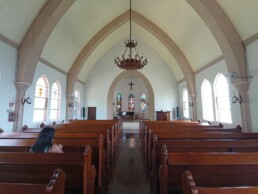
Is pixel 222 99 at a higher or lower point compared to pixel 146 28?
lower

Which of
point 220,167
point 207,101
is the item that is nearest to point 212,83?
point 207,101

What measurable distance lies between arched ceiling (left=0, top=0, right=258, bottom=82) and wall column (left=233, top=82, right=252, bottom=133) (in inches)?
64.0

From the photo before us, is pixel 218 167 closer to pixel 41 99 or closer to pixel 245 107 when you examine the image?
pixel 245 107

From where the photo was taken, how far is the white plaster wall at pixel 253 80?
17.2 ft

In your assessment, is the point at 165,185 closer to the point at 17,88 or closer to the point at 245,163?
the point at 245,163

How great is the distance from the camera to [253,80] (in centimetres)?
538

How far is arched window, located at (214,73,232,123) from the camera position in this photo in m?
7.10

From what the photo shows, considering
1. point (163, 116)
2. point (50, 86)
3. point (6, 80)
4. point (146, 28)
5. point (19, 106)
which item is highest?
point (146, 28)

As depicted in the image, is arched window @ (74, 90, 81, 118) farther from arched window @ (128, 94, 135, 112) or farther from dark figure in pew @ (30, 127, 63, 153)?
dark figure in pew @ (30, 127, 63, 153)

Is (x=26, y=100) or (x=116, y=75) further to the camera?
(x=116, y=75)

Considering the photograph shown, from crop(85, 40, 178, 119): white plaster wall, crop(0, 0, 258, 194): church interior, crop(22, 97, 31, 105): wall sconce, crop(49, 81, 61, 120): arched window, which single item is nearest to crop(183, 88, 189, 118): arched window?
crop(0, 0, 258, 194): church interior

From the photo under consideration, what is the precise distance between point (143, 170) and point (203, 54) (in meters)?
6.80

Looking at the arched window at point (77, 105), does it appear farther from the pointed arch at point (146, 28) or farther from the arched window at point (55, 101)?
the arched window at point (55, 101)

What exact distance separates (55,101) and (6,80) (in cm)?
366
